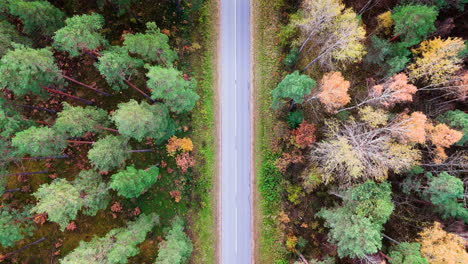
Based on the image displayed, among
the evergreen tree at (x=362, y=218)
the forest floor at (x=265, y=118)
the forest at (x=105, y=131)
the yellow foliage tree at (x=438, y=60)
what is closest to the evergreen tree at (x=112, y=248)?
the forest at (x=105, y=131)

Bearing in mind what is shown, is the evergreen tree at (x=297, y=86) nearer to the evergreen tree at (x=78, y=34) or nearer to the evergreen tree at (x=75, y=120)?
the evergreen tree at (x=78, y=34)

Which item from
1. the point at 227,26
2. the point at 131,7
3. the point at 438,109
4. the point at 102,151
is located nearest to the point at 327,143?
the point at 438,109

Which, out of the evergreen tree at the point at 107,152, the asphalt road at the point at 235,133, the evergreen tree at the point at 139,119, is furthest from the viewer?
the asphalt road at the point at 235,133

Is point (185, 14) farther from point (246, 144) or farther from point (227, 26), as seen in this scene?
point (246, 144)

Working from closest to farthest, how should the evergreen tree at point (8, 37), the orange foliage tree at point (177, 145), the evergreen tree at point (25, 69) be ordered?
the evergreen tree at point (25, 69) < the evergreen tree at point (8, 37) < the orange foliage tree at point (177, 145)

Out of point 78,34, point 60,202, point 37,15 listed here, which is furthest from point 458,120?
point 37,15

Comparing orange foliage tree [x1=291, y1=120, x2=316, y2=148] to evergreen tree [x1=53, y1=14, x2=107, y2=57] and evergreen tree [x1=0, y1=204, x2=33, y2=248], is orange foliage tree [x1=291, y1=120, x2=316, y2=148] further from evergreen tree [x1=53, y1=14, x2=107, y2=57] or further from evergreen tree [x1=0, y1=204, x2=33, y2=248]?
evergreen tree [x1=0, y1=204, x2=33, y2=248]
